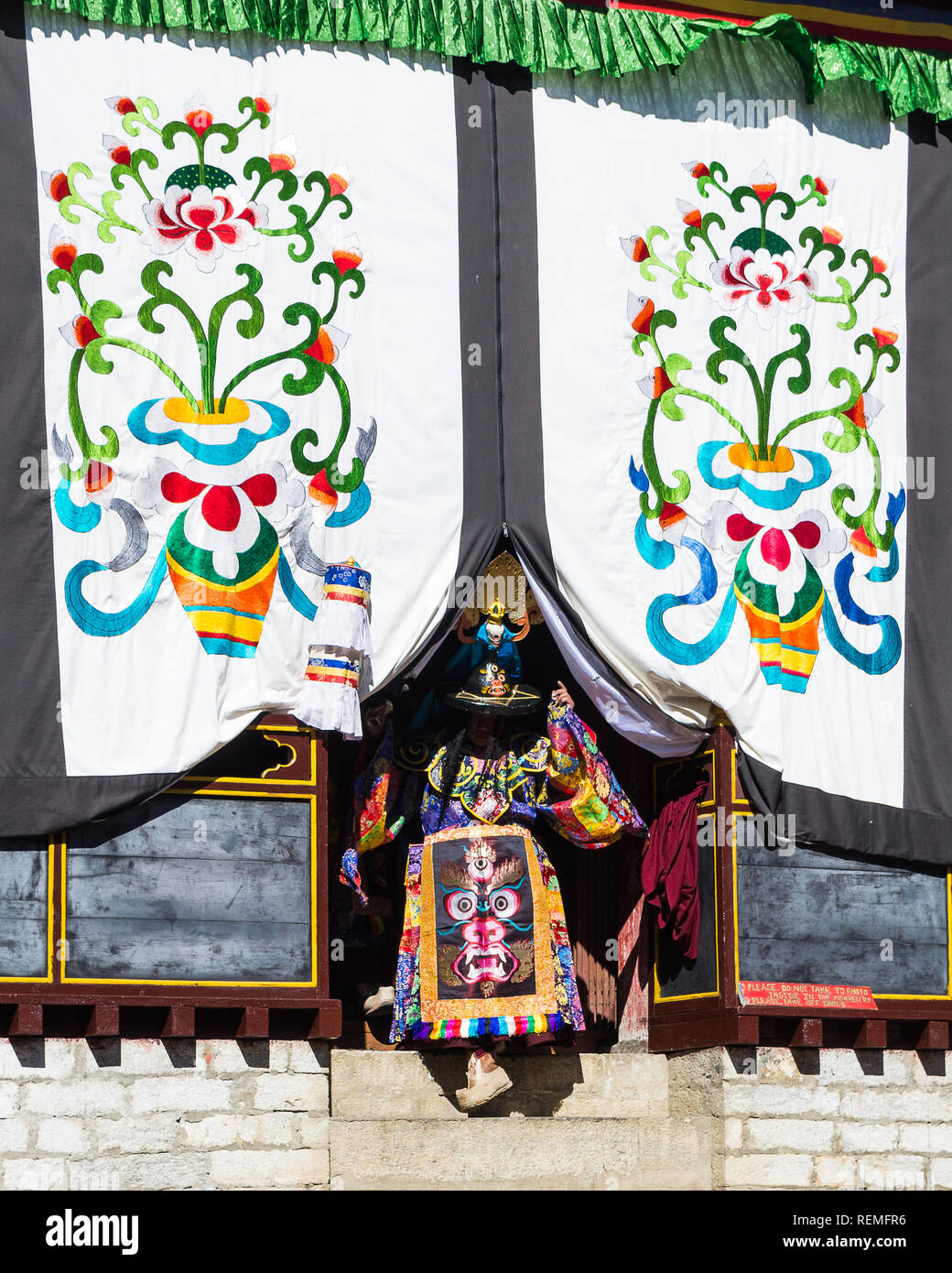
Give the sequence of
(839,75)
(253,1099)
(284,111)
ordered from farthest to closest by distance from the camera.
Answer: (839,75), (284,111), (253,1099)

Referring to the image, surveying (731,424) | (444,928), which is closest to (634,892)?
(444,928)

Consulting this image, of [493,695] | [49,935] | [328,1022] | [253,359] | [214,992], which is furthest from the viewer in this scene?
[493,695]

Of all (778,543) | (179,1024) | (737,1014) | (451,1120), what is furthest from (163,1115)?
(778,543)

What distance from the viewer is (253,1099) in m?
10.5

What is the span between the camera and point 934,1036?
11445mm

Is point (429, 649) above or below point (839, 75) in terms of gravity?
below

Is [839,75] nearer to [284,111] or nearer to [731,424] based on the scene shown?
[731,424]

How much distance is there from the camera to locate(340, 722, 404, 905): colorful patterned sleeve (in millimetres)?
11211

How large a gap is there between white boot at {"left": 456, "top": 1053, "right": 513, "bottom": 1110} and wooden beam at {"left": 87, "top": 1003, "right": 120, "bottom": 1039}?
172cm

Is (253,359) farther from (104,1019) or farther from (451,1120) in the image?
(451,1120)

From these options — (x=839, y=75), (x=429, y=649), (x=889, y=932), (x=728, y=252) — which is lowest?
(x=889, y=932)

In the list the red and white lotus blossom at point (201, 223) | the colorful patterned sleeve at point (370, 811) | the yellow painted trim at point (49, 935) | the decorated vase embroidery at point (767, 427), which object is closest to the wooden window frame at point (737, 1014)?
the decorated vase embroidery at point (767, 427)

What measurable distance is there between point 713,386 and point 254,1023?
3.70 m
